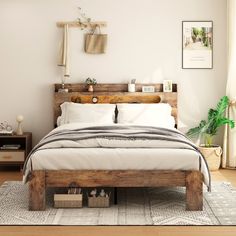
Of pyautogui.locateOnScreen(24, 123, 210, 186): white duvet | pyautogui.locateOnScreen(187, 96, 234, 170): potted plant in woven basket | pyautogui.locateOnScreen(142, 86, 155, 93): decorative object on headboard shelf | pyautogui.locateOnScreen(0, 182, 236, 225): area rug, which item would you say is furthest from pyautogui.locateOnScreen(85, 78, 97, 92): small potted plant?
pyautogui.locateOnScreen(24, 123, 210, 186): white duvet

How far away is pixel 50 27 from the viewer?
23.8ft

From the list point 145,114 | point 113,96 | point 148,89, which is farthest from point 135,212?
point 148,89

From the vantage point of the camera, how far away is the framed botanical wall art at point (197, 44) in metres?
7.22

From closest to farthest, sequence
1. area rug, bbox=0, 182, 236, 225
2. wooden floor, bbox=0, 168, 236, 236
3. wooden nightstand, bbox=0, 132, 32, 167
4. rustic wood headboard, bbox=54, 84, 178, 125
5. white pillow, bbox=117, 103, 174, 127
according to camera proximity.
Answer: wooden floor, bbox=0, 168, 236, 236 < area rug, bbox=0, 182, 236, 225 < white pillow, bbox=117, 103, 174, 127 < wooden nightstand, bbox=0, 132, 32, 167 < rustic wood headboard, bbox=54, 84, 178, 125

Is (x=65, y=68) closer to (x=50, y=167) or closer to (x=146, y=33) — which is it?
(x=146, y=33)

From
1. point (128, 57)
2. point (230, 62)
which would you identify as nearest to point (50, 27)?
point (128, 57)

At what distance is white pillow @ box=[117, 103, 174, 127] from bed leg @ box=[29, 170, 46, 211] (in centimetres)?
219

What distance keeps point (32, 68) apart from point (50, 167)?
9.58 feet

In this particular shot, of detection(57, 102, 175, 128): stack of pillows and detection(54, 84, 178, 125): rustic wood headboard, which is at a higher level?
detection(54, 84, 178, 125): rustic wood headboard

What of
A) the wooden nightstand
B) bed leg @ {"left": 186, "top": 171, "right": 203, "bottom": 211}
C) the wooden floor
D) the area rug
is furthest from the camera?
the wooden nightstand

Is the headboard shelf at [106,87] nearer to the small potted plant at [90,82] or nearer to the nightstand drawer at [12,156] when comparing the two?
the small potted plant at [90,82]

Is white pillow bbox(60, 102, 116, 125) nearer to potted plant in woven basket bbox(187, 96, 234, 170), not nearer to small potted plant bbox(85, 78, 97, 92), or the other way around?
small potted plant bbox(85, 78, 97, 92)

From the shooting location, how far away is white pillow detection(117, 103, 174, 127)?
6590 millimetres

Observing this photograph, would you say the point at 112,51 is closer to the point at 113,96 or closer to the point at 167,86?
the point at 113,96
